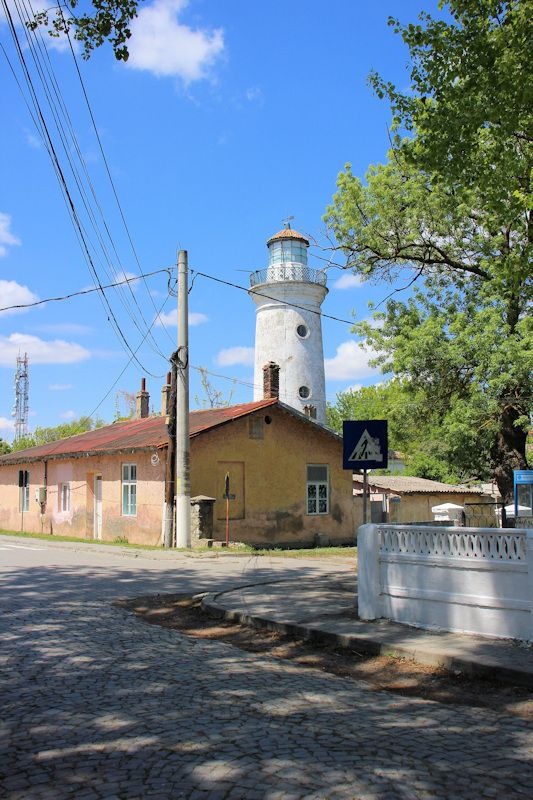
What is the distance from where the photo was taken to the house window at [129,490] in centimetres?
2591

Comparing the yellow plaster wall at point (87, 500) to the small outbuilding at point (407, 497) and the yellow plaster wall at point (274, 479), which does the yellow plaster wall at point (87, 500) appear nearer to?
the yellow plaster wall at point (274, 479)

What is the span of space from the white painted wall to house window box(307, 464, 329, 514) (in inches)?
488

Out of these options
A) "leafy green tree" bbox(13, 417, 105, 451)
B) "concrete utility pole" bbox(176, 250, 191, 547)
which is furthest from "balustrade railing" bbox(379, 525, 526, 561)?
"leafy green tree" bbox(13, 417, 105, 451)

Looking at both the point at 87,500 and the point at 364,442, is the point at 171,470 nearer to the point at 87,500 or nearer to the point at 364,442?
the point at 87,500

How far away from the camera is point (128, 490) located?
26.3 m

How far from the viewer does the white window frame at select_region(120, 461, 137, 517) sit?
25.9 meters

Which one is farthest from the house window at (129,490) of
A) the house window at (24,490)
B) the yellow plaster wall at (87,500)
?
the house window at (24,490)

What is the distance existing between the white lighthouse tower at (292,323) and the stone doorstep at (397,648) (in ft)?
102

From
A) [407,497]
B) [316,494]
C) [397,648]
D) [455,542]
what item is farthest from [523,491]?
[407,497]

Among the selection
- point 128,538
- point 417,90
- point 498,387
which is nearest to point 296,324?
point 128,538

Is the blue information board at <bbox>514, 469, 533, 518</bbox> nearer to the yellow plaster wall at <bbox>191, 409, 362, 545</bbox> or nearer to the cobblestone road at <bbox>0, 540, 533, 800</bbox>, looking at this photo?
the yellow plaster wall at <bbox>191, 409, 362, 545</bbox>

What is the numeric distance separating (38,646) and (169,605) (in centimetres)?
371

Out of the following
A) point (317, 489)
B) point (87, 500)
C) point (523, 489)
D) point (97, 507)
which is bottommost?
point (97, 507)

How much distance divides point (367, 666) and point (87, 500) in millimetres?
22531
